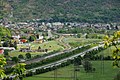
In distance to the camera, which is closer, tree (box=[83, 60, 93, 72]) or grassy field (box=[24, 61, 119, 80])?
grassy field (box=[24, 61, 119, 80])

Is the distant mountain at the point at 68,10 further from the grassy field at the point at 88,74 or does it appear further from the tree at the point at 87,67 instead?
the tree at the point at 87,67

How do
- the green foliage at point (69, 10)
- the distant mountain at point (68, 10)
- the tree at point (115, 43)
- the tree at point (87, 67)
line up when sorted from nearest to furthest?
the tree at point (115, 43) < the tree at point (87, 67) < the green foliage at point (69, 10) < the distant mountain at point (68, 10)

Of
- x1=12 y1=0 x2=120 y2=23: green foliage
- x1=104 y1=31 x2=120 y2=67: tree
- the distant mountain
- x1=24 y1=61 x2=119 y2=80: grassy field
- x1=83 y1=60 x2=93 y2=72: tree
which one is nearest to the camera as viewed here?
x1=104 y1=31 x2=120 y2=67: tree

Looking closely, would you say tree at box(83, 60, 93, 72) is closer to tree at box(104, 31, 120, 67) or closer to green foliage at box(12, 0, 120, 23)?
tree at box(104, 31, 120, 67)

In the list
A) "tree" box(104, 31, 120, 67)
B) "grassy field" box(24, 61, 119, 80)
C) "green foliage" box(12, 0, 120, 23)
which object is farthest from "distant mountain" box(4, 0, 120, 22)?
"tree" box(104, 31, 120, 67)

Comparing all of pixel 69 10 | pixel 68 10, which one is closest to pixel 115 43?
Result: pixel 68 10

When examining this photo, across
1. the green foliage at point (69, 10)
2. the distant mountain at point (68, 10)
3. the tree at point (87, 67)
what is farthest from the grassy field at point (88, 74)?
the distant mountain at point (68, 10)

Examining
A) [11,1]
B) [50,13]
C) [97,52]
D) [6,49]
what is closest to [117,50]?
[97,52]

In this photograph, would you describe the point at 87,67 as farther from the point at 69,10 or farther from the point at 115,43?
the point at 69,10

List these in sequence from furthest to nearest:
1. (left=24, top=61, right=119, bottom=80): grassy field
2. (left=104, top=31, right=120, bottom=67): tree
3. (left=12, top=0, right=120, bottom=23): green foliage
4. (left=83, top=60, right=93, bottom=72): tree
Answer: (left=12, top=0, right=120, bottom=23): green foliage
(left=83, top=60, right=93, bottom=72): tree
(left=24, top=61, right=119, bottom=80): grassy field
(left=104, top=31, right=120, bottom=67): tree
